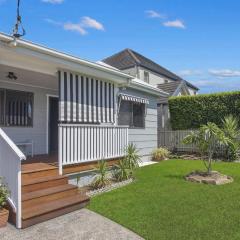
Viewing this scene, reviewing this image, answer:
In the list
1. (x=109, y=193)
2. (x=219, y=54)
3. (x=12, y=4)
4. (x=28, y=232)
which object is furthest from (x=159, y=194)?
(x=219, y=54)

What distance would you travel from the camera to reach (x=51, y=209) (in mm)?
5594

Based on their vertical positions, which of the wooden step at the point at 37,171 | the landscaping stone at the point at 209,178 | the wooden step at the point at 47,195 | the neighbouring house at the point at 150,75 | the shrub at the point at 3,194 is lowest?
the landscaping stone at the point at 209,178

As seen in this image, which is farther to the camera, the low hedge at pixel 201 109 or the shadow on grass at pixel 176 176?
the low hedge at pixel 201 109

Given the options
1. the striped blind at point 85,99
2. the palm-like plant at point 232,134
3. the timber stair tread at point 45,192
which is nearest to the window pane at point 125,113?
the striped blind at point 85,99

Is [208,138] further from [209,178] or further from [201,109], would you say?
[201,109]

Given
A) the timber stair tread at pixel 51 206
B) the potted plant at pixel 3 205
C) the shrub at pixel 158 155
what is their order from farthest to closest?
the shrub at pixel 158 155 < the timber stair tread at pixel 51 206 < the potted plant at pixel 3 205

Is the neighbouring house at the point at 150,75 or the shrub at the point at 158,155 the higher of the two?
the neighbouring house at the point at 150,75

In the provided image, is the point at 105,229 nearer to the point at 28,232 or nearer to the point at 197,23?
the point at 28,232

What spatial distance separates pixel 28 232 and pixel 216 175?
6.03m

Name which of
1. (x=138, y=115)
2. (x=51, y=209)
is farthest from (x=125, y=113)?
(x=51, y=209)

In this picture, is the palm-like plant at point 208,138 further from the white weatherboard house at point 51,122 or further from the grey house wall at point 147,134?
the grey house wall at point 147,134

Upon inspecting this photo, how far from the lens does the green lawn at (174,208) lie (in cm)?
503

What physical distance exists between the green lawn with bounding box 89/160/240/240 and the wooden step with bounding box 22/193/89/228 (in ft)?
1.11

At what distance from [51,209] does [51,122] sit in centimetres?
569
